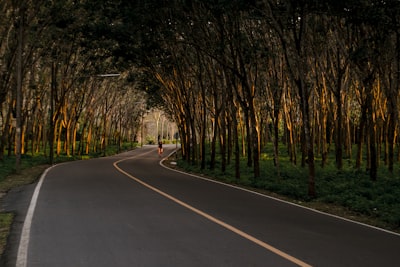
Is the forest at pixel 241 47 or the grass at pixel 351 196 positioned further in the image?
the forest at pixel 241 47

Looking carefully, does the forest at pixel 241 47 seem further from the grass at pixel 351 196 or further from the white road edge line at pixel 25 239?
the white road edge line at pixel 25 239

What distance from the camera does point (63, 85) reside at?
1384 inches

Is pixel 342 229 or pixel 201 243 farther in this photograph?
pixel 342 229

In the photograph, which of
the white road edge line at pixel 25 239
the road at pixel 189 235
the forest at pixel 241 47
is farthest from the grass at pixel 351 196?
the white road edge line at pixel 25 239

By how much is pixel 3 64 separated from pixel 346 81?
844 inches

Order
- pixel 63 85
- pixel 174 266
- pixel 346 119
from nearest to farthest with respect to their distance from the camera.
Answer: pixel 174 266, pixel 346 119, pixel 63 85

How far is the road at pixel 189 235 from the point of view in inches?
258

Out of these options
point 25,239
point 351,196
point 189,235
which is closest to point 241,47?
point 351,196

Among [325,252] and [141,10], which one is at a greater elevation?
[141,10]

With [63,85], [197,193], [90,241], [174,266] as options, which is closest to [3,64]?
[63,85]

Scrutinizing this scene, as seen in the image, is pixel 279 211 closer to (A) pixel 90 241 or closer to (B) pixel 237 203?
(B) pixel 237 203

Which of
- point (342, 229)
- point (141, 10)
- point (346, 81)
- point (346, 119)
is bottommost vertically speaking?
point (342, 229)

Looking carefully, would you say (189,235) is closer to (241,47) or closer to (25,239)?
(25,239)

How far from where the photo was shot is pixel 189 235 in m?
8.12
